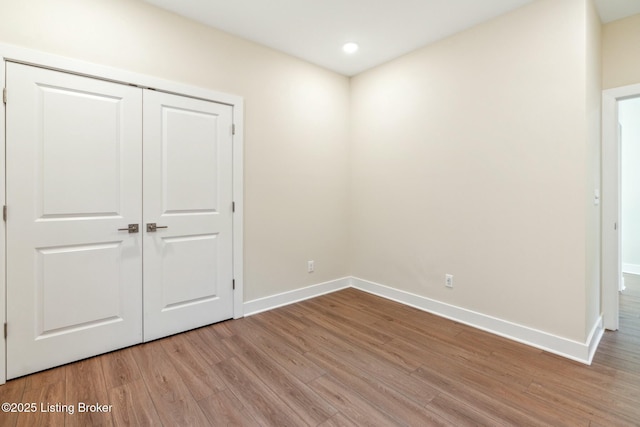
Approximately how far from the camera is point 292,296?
3.48 meters

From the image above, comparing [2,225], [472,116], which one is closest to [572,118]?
[472,116]

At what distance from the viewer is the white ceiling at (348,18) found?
2.49 m

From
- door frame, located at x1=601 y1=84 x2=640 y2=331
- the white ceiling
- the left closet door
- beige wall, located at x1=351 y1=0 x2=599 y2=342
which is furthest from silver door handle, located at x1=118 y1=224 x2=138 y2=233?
door frame, located at x1=601 y1=84 x2=640 y2=331

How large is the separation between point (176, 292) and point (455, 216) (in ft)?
8.98

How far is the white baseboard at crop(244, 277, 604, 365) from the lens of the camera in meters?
2.32

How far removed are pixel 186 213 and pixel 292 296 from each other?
59.8 inches

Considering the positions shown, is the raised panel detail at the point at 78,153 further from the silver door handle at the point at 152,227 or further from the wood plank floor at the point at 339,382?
the wood plank floor at the point at 339,382

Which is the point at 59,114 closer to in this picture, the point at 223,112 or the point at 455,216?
the point at 223,112

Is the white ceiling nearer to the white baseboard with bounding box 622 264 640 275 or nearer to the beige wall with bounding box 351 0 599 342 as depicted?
the beige wall with bounding box 351 0 599 342

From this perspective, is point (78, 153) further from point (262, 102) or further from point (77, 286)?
point (262, 102)

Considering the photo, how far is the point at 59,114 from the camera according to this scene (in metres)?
2.13

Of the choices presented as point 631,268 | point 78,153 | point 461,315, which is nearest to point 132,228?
point 78,153

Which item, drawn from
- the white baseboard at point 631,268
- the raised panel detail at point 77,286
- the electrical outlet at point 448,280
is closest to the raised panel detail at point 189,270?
the raised panel detail at point 77,286

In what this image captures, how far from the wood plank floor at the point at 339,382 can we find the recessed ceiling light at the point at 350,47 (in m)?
2.88
